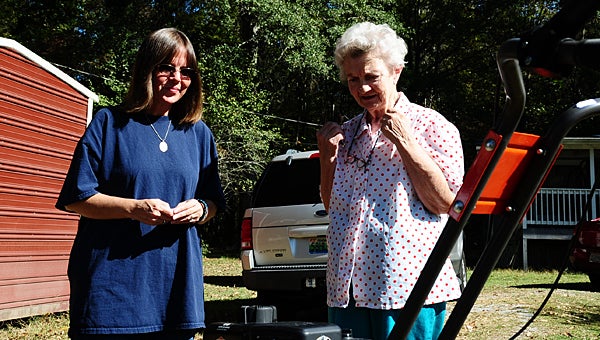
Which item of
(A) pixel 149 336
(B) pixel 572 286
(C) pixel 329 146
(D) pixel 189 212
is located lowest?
(B) pixel 572 286

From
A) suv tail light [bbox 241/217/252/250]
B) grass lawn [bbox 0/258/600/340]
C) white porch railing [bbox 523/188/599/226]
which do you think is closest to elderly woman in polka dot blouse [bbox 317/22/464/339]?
grass lawn [bbox 0/258/600/340]

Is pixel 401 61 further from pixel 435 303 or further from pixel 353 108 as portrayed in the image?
pixel 353 108

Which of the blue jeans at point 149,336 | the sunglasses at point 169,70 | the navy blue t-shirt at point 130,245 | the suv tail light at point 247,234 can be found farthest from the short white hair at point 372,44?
the suv tail light at point 247,234

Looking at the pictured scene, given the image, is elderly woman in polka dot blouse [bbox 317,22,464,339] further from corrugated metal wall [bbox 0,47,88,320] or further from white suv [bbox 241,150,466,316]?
corrugated metal wall [bbox 0,47,88,320]

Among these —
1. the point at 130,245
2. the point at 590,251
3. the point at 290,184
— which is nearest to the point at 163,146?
the point at 130,245

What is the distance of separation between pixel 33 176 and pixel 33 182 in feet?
0.22

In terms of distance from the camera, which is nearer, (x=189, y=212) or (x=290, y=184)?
(x=189, y=212)

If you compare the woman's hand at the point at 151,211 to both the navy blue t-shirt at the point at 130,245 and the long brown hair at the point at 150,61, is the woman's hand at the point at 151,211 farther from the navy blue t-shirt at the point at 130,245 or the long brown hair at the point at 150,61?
the long brown hair at the point at 150,61

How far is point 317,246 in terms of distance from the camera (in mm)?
7824

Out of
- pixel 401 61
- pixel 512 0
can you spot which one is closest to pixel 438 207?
pixel 401 61

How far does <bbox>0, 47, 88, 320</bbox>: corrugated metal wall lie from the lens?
766 cm

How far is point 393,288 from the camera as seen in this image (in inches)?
93.6

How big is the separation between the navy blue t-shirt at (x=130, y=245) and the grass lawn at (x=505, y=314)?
4.99 m

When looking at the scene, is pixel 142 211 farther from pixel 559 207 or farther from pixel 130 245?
pixel 559 207
